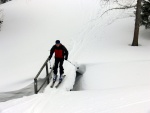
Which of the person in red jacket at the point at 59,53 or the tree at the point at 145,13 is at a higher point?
the tree at the point at 145,13

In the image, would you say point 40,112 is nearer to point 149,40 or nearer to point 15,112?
point 15,112

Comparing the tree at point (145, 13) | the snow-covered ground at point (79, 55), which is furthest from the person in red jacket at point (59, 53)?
the tree at point (145, 13)

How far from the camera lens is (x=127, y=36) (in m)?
21.5

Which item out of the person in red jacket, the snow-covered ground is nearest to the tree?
the snow-covered ground

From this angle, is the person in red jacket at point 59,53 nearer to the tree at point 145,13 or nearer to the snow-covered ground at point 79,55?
the snow-covered ground at point 79,55

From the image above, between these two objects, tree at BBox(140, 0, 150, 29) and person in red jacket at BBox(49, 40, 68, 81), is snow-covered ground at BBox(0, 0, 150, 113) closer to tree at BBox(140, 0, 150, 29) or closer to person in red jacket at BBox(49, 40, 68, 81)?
person in red jacket at BBox(49, 40, 68, 81)

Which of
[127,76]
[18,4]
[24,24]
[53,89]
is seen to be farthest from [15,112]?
[18,4]

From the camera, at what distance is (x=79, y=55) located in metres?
18.0

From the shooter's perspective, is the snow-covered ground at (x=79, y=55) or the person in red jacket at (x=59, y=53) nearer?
the snow-covered ground at (x=79, y=55)

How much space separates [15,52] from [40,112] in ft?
40.9

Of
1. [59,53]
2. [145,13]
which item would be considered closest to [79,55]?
[59,53]

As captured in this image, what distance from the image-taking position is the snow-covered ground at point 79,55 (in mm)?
9648

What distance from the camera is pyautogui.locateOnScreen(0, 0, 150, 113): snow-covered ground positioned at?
31.7 ft

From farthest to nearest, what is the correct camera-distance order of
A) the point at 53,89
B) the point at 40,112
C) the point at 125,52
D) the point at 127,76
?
1. the point at 125,52
2. the point at 127,76
3. the point at 53,89
4. the point at 40,112
